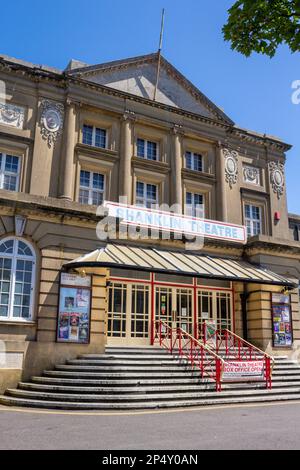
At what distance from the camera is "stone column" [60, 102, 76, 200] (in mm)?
20109

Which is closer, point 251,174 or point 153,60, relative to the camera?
point 153,60

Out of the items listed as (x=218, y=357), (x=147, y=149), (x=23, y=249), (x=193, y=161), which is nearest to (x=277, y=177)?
(x=193, y=161)

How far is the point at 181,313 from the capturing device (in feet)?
63.6

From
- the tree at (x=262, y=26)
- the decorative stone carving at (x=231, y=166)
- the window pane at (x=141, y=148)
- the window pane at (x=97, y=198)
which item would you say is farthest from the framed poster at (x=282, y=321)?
the tree at (x=262, y=26)

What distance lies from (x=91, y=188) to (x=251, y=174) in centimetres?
1001

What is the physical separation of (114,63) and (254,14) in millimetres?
16430

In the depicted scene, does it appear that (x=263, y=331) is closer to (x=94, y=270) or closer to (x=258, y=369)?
(x=258, y=369)

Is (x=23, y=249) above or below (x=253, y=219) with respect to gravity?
below

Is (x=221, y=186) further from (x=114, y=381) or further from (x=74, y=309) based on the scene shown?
(x=114, y=381)

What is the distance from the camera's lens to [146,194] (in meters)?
22.8

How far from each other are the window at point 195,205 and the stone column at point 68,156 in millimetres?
6433

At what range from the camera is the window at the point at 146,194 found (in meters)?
22.4

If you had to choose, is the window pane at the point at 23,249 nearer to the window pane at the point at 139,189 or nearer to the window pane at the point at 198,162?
the window pane at the point at 139,189

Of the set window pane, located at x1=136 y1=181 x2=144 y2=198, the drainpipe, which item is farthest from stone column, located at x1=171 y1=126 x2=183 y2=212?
the drainpipe
